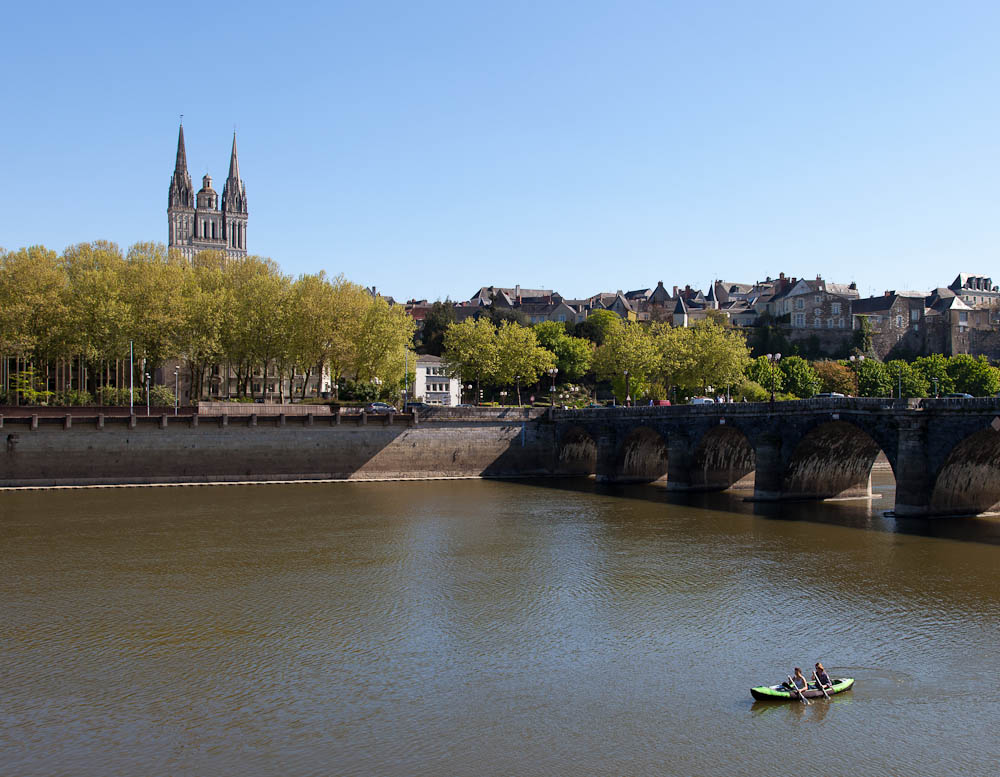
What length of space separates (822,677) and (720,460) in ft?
→ 148

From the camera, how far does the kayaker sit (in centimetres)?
2570

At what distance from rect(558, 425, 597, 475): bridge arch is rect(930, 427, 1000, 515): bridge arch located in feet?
115

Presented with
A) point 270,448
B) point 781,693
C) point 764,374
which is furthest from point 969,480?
point 764,374

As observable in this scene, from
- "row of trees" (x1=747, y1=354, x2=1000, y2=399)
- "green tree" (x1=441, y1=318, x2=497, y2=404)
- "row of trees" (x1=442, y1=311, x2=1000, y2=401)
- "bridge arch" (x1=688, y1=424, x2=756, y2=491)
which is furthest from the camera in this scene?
"row of trees" (x1=747, y1=354, x2=1000, y2=399)

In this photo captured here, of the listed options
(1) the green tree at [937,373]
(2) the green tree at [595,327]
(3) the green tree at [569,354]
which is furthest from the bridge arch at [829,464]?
(2) the green tree at [595,327]

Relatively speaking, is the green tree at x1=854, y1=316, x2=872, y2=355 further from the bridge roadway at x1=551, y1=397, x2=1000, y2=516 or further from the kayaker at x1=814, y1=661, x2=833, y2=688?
the kayaker at x1=814, y1=661, x2=833, y2=688

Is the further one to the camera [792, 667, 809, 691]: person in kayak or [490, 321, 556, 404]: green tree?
[490, 321, 556, 404]: green tree

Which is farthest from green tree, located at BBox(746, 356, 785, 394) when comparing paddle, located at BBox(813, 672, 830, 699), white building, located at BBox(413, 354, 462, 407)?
paddle, located at BBox(813, 672, 830, 699)

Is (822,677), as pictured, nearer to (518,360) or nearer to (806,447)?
(806,447)

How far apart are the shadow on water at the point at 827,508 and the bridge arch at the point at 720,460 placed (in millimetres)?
1331

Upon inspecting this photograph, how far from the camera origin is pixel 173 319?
84.8 meters

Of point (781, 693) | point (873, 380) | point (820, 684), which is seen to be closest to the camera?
point (781, 693)

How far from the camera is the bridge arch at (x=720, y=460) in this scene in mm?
68625

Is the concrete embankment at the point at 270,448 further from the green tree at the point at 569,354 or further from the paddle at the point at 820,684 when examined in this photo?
the paddle at the point at 820,684
